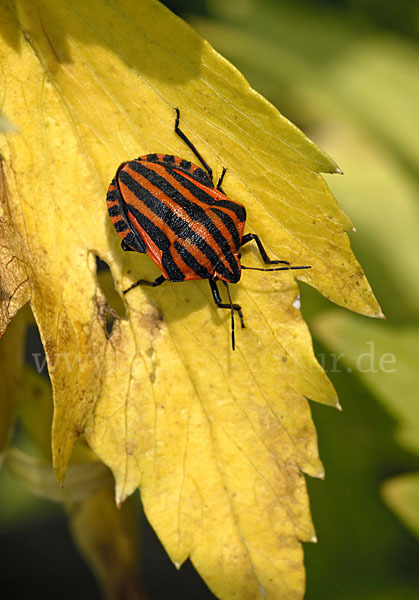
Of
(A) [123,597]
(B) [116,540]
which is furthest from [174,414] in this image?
(A) [123,597]

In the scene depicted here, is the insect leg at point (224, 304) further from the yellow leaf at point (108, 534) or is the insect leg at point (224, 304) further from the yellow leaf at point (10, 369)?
the yellow leaf at point (108, 534)

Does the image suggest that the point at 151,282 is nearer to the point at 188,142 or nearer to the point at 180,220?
Answer: the point at 180,220

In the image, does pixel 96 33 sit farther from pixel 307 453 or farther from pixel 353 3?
pixel 353 3

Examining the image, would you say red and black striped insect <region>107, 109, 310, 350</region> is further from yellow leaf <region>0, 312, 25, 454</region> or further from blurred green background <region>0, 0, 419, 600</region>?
blurred green background <region>0, 0, 419, 600</region>

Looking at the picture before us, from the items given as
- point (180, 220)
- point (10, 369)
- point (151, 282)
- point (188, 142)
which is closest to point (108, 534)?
point (10, 369)

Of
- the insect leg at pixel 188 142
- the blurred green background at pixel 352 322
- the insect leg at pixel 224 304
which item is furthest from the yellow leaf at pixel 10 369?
the blurred green background at pixel 352 322

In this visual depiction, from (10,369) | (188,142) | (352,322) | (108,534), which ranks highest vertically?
(188,142)
